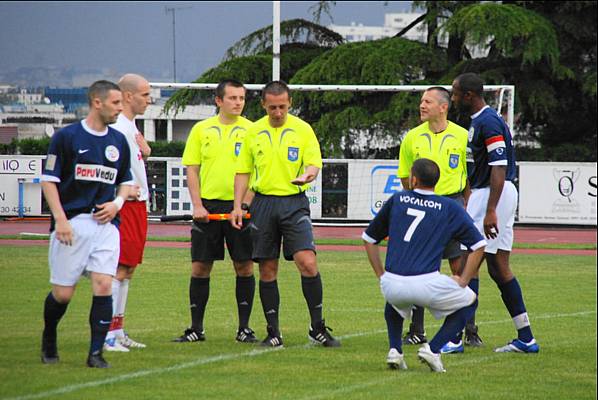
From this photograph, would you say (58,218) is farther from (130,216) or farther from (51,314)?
(130,216)

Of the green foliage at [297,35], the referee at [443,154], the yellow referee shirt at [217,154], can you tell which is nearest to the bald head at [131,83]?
the yellow referee shirt at [217,154]

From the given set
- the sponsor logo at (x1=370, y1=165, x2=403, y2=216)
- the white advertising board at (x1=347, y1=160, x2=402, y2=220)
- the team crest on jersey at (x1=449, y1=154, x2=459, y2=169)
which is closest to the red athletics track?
the white advertising board at (x1=347, y1=160, x2=402, y2=220)

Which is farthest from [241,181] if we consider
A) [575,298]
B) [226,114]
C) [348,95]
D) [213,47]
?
[213,47]

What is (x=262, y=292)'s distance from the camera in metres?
9.88

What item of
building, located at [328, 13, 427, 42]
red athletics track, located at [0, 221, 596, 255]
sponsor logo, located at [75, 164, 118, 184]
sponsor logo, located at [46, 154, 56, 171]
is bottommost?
red athletics track, located at [0, 221, 596, 255]

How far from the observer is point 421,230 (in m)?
8.34

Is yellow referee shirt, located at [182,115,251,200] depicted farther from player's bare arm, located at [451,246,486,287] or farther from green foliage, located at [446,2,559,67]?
green foliage, located at [446,2,559,67]

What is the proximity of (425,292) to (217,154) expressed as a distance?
8.99 feet

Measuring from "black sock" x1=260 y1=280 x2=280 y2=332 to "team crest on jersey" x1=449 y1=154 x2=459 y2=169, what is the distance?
188 centimetres

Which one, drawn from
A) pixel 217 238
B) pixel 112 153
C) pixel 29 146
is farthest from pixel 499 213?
pixel 29 146

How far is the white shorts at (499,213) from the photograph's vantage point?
9.68m

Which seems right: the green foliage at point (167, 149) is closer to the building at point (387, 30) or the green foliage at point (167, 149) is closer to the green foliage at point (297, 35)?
the green foliage at point (297, 35)

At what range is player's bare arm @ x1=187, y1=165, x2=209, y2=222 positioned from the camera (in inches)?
390

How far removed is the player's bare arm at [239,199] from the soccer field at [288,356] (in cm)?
108
